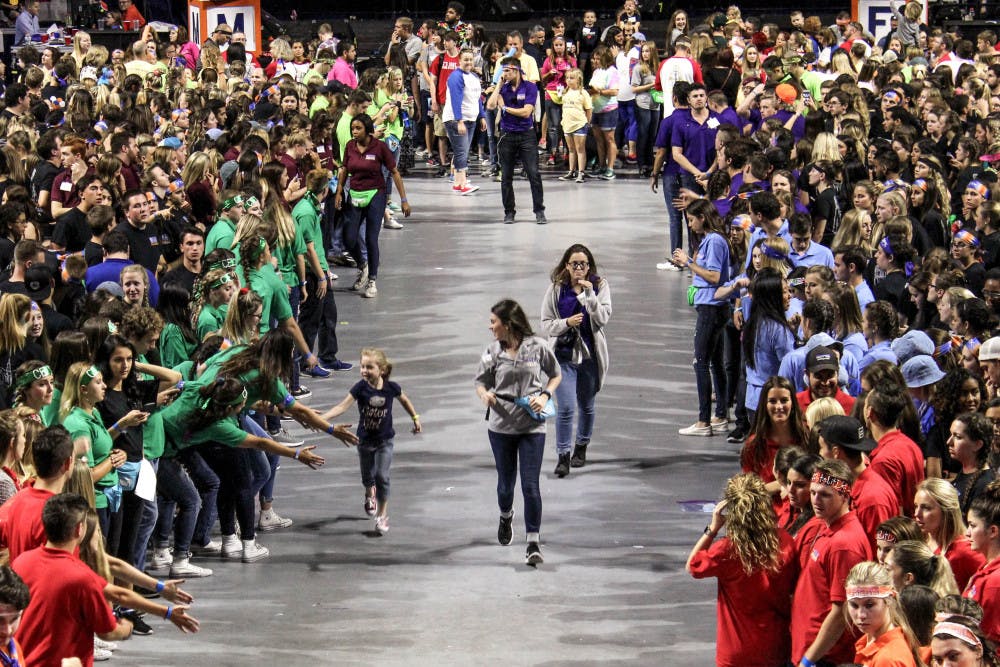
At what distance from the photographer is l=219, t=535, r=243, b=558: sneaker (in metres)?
9.20

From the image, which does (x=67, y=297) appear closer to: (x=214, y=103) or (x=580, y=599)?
(x=580, y=599)

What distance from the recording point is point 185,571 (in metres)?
8.87

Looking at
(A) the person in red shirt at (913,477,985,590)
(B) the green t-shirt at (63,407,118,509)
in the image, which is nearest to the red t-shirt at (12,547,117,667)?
(B) the green t-shirt at (63,407,118,509)

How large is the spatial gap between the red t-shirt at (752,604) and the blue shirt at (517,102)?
37.5 feet

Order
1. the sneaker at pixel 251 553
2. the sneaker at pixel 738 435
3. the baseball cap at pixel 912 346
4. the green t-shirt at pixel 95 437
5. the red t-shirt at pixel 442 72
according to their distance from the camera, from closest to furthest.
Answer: the green t-shirt at pixel 95 437, the baseball cap at pixel 912 346, the sneaker at pixel 251 553, the sneaker at pixel 738 435, the red t-shirt at pixel 442 72

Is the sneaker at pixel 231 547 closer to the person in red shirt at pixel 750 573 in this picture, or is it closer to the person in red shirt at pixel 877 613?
the person in red shirt at pixel 750 573

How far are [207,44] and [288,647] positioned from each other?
42.9 ft

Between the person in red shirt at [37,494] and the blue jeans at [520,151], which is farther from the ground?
the blue jeans at [520,151]

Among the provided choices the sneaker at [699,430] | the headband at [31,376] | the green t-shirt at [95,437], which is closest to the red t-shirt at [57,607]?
the green t-shirt at [95,437]

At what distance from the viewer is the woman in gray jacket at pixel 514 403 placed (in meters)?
9.17

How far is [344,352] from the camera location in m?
13.3

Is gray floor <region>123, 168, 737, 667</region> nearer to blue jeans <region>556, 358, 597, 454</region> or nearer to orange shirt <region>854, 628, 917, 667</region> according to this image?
blue jeans <region>556, 358, 597, 454</region>

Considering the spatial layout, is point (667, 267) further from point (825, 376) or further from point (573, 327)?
point (825, 376)

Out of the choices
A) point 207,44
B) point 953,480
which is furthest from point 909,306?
point 207,44
